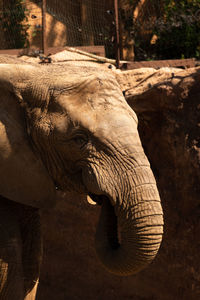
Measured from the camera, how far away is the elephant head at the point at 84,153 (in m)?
1.97

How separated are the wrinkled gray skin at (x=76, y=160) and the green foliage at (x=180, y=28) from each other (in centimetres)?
665

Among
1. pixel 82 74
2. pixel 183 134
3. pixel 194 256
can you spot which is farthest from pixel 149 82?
pixel 82 74

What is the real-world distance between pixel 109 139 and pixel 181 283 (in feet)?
8.03

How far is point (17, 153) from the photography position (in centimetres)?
220

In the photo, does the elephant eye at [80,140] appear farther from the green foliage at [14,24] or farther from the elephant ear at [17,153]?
the green foliage at [14,24]

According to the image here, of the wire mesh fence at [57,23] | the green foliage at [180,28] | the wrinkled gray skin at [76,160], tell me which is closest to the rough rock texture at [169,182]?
the wrinkled gray skin at [76,160]

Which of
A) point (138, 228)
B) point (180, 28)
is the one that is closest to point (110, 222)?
point (138, 228)

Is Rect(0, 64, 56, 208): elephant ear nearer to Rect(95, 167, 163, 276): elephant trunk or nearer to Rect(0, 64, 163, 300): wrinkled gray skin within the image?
Rect(0, 64, 163, 300): wrinkled gray skin

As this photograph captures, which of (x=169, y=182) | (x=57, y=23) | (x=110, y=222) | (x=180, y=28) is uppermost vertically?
(x=57, y=23)

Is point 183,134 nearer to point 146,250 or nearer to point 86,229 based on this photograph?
point 86,229

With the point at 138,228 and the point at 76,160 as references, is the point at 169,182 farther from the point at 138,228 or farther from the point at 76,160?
the point at 138,228

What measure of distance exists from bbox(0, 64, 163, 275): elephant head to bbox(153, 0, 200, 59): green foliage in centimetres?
665

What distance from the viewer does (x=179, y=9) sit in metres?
8.70

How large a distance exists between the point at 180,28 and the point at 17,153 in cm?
727
